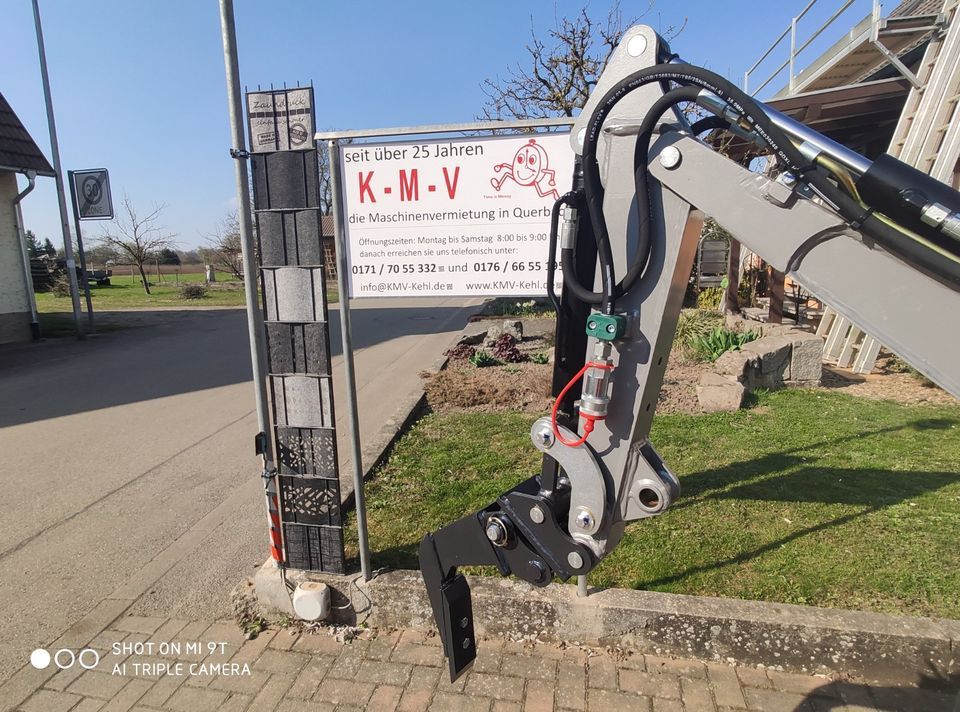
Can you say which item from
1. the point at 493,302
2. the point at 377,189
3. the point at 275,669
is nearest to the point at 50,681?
the point at 275,669

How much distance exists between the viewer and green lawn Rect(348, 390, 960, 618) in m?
3.18

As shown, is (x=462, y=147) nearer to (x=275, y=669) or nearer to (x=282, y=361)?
(x=282, y=361)

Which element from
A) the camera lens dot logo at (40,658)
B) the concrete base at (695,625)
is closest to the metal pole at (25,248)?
the camera lens dot logo at (40,658)

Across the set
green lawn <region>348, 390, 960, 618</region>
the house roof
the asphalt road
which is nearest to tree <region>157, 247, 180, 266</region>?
the house roof

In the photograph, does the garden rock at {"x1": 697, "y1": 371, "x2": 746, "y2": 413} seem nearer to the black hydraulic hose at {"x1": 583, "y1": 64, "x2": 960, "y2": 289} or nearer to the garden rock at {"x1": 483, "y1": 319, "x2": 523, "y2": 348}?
the garden rock at {"x1": 483, "y1": 319, "x2": 523, "y2": 348}

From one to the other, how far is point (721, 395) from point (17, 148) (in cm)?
1615

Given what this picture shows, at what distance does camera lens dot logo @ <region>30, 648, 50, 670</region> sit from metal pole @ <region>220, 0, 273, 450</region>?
1675 millimetres

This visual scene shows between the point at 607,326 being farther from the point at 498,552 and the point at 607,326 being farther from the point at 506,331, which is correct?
the point at 506,331

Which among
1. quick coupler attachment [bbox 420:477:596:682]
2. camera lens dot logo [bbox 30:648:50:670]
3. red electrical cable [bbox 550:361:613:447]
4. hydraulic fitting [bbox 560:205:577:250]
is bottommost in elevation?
camera lens dot logo [bbox 30:648:50:670]

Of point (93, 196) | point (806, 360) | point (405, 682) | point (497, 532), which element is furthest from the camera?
point (93, 196)

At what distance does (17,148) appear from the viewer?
43.0 feet

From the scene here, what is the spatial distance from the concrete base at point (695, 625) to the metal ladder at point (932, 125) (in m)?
5.70

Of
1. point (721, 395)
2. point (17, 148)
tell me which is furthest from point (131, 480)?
point (17, 148)

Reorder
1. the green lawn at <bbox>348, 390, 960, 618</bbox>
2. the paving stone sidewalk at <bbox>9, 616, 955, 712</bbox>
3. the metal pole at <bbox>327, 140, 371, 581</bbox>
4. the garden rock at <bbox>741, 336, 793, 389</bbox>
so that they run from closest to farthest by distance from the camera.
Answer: the paving stone sidewalk at <bbox>9, 616, 955, 712</bbox>
the metal pole at <bbox>327, 140, 371, 581</bbox>
the green lawn at <bbox>348, 390, 960, 618</bbox>
the garden rock at <bbox>741, 336, 793, 389</bbox>
